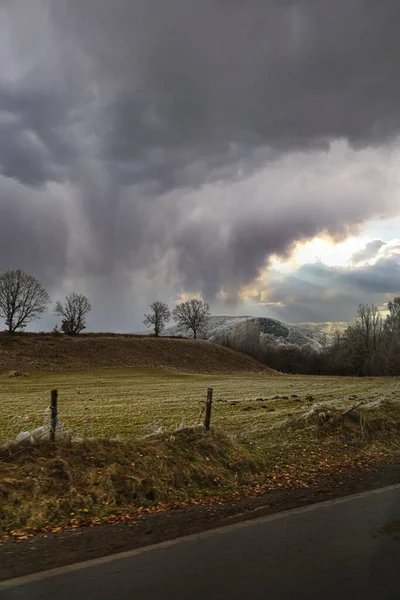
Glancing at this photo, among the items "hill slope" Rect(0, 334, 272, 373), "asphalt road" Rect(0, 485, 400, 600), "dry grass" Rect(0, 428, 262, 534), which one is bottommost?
"asphalt road" Rect(0, 485, 400, 600)

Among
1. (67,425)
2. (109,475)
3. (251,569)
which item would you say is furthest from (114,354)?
(251,569)

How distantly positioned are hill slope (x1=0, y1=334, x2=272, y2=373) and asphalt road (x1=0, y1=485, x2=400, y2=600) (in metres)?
46.6

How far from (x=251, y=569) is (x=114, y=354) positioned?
58.4m

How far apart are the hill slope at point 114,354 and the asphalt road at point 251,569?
4662 centimetres

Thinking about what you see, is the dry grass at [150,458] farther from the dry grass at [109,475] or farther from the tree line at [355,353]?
the tree line at [355,353]

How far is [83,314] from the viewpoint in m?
95.8

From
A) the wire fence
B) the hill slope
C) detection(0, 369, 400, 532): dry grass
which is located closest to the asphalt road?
detection(0, 369, 400, 532): dry grass

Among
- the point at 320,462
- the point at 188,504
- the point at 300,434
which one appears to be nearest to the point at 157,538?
the point at 188,504

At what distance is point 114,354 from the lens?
61.9 m

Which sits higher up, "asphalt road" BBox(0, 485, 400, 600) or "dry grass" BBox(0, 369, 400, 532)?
"dry grass" BBox(0, 369, 400, 532)

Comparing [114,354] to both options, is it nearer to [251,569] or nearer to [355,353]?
[355,353]

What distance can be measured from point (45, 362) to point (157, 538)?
164 ft

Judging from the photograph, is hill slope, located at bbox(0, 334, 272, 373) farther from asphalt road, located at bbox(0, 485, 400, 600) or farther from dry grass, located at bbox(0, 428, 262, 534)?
asphalt road, located at bbox(0, 485, 400, 600)

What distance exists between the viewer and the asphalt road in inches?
183
